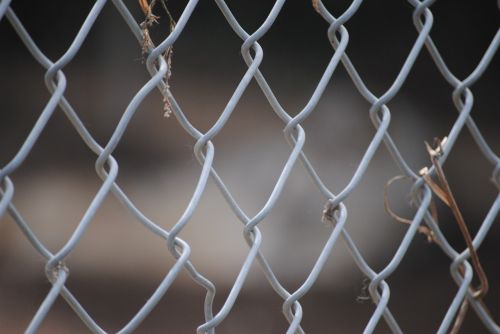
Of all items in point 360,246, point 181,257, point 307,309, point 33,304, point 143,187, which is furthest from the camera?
point 143,187

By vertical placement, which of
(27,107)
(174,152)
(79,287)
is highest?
(27,107)

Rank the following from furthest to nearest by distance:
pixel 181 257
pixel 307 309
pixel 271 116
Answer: pixel 271 116 < pixel 307 309 < pixel 181 257

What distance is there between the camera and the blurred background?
8.82 ft

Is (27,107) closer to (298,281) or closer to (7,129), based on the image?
(7,129)

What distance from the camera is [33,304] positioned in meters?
2.35

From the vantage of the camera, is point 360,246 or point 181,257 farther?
point 360,246

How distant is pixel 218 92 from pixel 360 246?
1.27m

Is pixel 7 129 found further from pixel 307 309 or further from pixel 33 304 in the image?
pixel 307 309

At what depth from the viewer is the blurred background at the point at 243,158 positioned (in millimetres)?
2688

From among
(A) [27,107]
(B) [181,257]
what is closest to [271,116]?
(A) [27,107]

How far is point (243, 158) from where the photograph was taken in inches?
132

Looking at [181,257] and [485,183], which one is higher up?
[181,257]

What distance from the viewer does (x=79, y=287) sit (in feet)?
8.70

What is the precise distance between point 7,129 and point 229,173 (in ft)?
4.27
